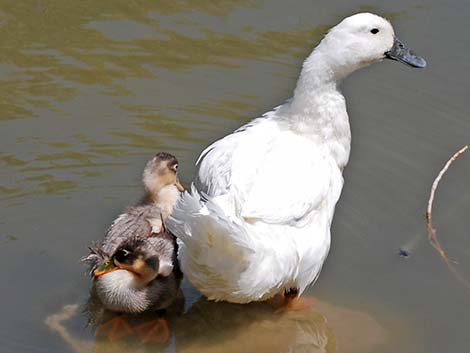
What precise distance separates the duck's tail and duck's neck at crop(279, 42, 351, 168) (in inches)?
34.3

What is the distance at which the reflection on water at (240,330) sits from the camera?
17.7 feet

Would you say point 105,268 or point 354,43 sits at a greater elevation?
point 354,43

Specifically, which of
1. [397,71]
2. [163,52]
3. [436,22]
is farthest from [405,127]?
[163,52]

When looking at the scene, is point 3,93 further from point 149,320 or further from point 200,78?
point 149,320

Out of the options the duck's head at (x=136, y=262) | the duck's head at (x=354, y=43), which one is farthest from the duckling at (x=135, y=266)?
the duck's head at (x=354, y=43)

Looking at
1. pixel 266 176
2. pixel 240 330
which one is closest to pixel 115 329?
pixel 240 330

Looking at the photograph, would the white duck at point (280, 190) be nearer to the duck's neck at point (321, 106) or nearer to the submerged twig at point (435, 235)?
the duck's neck at point (321, 106)

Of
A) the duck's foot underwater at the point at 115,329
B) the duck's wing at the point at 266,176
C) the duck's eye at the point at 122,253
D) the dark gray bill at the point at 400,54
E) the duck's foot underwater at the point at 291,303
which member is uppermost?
the dark gray bill at the point at 400,54

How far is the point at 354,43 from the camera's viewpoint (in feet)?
18.3

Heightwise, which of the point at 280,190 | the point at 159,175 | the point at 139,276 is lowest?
the point at 139,276

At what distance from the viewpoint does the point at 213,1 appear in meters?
8.47

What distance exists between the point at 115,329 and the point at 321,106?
1681 mm

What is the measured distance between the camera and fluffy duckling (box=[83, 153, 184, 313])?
521 cm

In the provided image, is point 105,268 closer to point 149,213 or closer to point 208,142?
point 149,213
